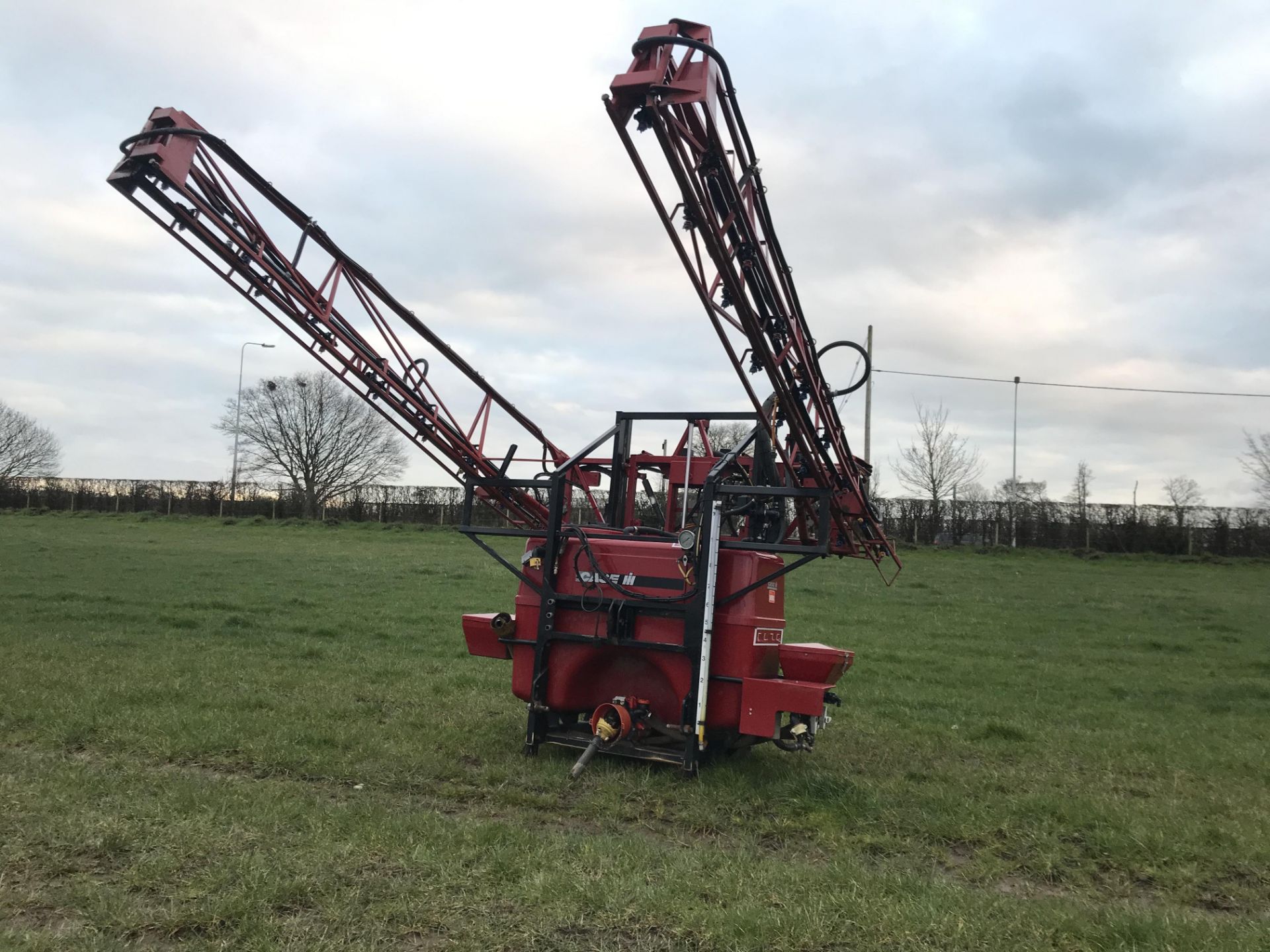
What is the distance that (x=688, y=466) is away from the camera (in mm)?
8070

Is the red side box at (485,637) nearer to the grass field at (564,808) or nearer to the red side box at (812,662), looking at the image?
the grass field at (564,808)

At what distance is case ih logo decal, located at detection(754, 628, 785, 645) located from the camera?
6867 millimetres

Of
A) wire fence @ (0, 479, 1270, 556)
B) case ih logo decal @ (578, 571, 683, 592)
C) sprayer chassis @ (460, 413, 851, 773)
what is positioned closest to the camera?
sprayer chassis @ (460, 413, 851, 773)

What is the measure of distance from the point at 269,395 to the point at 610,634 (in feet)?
190

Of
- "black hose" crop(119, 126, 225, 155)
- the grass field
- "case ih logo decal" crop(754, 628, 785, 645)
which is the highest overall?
"black hose" crop(119, 126, 225, 155)

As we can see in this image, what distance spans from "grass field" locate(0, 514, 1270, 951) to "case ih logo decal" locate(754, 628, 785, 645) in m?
0.91

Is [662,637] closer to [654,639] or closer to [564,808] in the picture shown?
[654,639]

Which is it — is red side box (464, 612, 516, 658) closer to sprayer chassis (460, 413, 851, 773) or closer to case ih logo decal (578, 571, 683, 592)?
sprayer chassis (460, 413, 851, 773)

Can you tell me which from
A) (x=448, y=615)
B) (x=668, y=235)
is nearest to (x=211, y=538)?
(x=448, y=615)

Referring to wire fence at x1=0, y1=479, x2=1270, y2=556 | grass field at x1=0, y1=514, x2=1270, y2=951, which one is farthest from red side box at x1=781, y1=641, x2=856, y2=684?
wire fence at x1=0, y1=479, x2=1270, y2=556

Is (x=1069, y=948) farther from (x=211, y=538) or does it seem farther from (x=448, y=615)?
(x=211, y=538)

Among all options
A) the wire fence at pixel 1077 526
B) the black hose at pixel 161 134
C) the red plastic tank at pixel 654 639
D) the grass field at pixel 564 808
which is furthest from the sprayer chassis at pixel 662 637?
the wire fence at pixel 1077 526

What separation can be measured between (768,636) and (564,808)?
184cm

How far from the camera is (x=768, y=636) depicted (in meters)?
7.01
